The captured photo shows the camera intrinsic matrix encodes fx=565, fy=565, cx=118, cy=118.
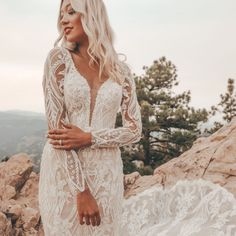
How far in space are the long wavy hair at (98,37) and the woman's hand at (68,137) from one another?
36 centimetres

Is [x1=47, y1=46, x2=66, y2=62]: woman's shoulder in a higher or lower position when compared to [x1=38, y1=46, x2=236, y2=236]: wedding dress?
higher

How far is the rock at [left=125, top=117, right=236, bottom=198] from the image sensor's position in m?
8.12

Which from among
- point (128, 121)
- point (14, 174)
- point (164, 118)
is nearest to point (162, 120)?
point (164, 118)

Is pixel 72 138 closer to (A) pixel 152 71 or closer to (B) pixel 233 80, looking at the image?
(B) pixel 233 80

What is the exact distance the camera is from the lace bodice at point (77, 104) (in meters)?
3.15

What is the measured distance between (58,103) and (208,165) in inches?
221

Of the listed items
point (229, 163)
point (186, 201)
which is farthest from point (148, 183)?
point (229, 163)

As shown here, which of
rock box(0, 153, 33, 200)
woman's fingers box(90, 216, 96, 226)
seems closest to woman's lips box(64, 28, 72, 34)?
woman's fingers box(90, 216, 96, 226)

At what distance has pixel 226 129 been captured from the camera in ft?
29.5

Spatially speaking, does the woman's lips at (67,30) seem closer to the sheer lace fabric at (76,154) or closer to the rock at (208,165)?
the sheer lace fabric at (76,154)

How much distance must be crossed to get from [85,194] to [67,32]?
93cm

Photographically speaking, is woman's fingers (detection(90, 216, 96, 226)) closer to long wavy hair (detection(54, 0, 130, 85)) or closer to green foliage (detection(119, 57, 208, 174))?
long wavy hair (detection(54, 0, 130, 85))

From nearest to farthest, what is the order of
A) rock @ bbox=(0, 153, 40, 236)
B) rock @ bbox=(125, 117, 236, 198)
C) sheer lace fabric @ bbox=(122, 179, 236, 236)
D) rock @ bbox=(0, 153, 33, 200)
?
sheer lace fabric @ bbox=(122, 179, 236, 236) < rock @ bbox=(125, 117, 236, 198) < rock @ bbox=(0, 153, 40, 236) < rock @ bbox=(0, 153, 33, 200)

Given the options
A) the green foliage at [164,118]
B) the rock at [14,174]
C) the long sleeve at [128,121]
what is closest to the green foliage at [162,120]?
the green foliage at [164,118]
